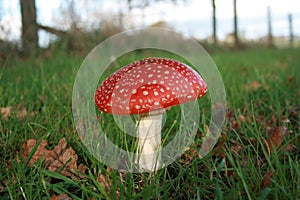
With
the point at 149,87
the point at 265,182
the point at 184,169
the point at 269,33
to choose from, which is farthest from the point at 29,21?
the point at 269,33

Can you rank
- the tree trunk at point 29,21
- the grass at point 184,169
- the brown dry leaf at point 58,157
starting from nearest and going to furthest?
the grass at point 184,169, the brown dry leaf at point 58,157, the tree trunk at point 29,21

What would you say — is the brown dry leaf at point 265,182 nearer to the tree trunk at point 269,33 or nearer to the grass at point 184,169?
the grass at point 184,169

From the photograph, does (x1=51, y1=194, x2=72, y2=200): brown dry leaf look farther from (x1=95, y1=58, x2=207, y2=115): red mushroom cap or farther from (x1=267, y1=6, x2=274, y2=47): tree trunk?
(x1=267, y1=6, x2=274, y2=47): tree trunk

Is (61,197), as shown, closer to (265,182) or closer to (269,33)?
(265,182)

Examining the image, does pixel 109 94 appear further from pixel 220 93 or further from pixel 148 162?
pixel 220 93

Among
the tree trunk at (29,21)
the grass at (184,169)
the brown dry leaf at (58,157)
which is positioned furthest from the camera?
the tree trunk at (29,21)

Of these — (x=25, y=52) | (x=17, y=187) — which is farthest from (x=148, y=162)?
(x=25, y=52)

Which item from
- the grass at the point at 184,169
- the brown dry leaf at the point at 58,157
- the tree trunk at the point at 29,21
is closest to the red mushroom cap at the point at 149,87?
the grass at the point at 184,169
